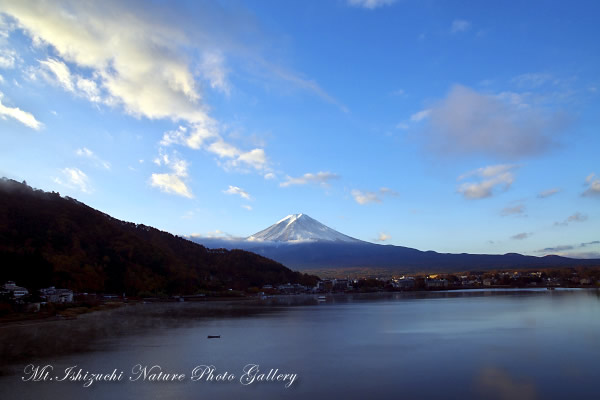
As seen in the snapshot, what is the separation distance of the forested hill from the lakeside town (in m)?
1.10

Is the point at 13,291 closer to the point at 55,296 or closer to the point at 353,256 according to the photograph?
the point at 55,296

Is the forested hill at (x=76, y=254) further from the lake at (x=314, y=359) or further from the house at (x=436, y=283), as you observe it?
the house at (x=436, y=283)

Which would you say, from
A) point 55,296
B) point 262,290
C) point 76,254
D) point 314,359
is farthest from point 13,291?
point 262,290

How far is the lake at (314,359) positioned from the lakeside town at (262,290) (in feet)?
10.1

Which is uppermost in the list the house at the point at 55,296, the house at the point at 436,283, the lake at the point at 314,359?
the house at the point at 436,283

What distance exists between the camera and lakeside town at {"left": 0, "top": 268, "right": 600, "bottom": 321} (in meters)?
17.9

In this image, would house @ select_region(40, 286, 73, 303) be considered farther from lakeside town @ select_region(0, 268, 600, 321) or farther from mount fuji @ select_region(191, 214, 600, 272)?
mount fuji @ select_region(191, 214, 600, 272)

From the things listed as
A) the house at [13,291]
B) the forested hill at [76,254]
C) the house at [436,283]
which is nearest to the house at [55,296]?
the house at [13,291]

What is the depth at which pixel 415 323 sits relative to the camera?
647 inches

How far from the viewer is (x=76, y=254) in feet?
89.8

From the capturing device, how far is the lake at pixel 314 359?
6.77 m

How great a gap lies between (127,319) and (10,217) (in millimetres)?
13978

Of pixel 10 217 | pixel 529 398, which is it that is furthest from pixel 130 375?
pixel 10 217

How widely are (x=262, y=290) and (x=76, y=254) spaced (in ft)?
62.5
